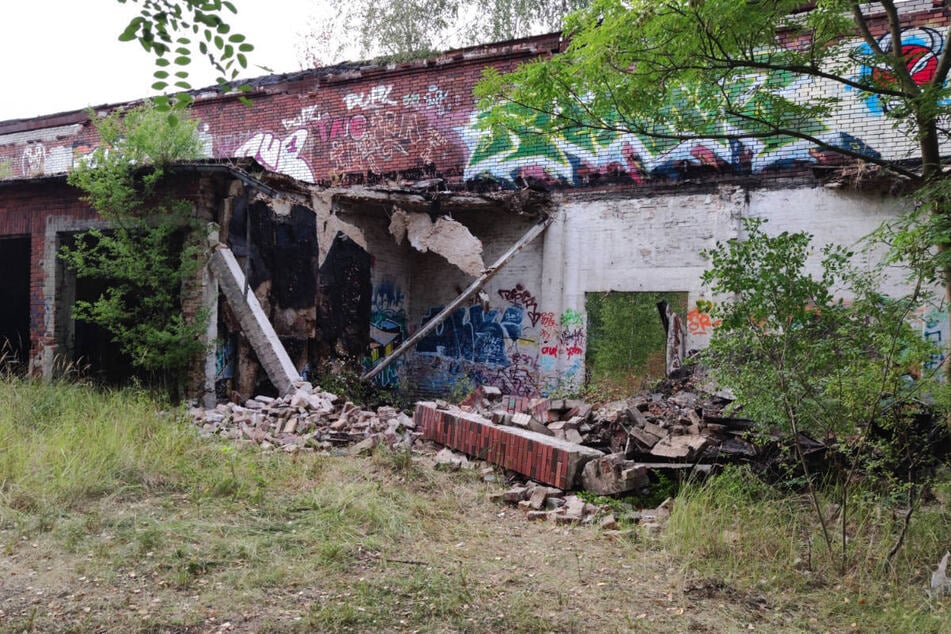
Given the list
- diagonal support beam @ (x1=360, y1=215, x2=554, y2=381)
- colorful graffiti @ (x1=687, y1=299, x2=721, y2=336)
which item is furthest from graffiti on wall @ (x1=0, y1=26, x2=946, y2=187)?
colorful graffiti @ (x1=687, y1=299, x2=721, y2=336)

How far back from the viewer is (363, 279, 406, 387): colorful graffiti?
13.0 metres

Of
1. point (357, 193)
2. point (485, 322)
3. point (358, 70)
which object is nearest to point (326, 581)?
point (357, 193)

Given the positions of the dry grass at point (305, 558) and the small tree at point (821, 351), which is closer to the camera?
the dry grass at point (305, 558)

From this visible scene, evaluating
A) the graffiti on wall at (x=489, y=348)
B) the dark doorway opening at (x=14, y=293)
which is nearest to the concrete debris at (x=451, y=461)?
the graffiti on wall at (x=489, y=348)

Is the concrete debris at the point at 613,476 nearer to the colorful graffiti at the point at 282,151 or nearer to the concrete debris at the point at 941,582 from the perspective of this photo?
the concrete debris at the point at 941,582

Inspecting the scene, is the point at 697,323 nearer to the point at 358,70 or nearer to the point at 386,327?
the point at 386,327

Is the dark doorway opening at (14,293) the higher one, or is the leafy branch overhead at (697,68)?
the leafy branch overhead at (697,68)

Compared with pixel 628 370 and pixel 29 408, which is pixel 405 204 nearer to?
pixel 628 370

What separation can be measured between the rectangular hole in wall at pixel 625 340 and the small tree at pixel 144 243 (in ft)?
21.7

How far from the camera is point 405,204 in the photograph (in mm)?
11930

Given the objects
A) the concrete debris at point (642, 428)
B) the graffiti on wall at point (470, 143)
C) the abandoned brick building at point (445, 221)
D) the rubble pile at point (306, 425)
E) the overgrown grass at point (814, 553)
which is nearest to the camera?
the overgrown grass at point (814, 553)

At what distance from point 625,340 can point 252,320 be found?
6.35 metres

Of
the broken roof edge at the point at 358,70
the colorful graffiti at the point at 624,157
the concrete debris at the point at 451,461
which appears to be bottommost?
the concrete debris at the point at 451,461

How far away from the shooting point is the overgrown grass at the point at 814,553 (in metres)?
4.12
